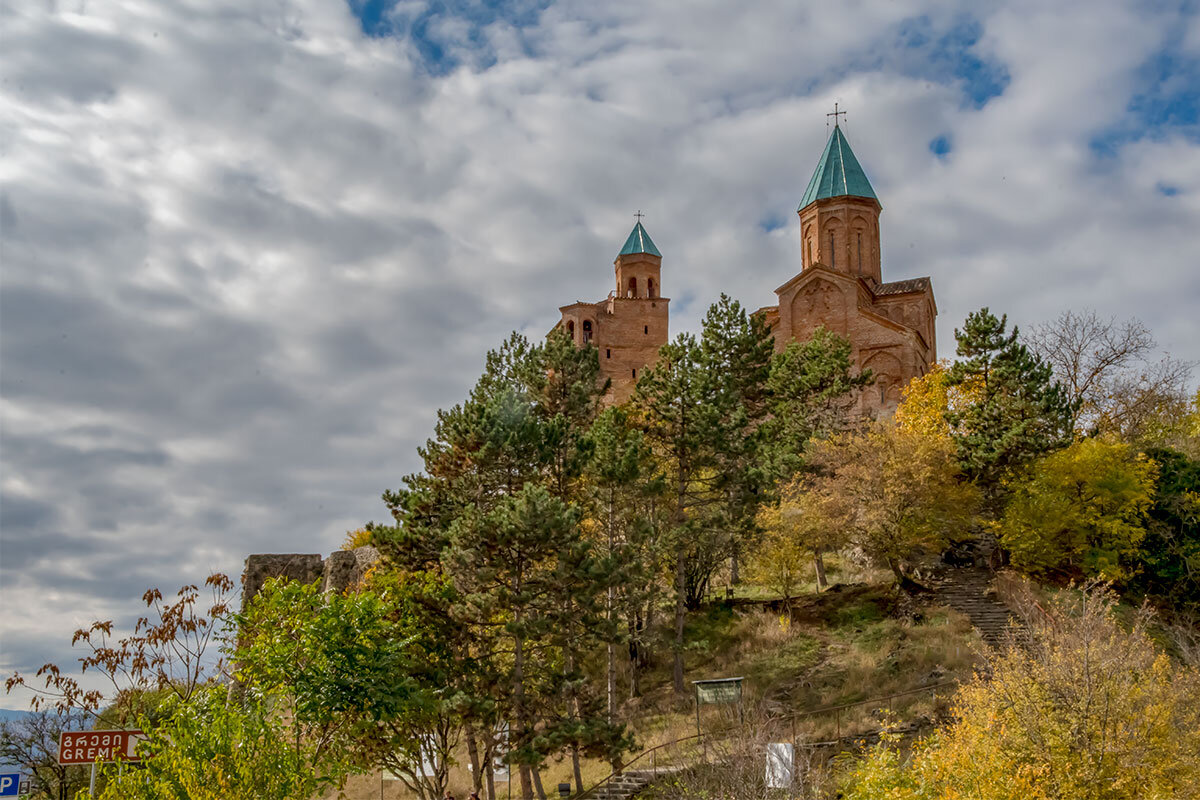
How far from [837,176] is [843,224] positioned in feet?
10.1

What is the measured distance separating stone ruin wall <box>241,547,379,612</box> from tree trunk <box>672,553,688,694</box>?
942 centimetres

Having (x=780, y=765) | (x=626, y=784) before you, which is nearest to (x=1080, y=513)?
(x=626, y=784)

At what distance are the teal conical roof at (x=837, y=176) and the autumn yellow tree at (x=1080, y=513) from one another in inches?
1105

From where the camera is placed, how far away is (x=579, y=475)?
26.7 metres

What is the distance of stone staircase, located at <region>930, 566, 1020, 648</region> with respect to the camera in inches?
1104

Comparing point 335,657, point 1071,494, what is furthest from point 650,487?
point 1071,494

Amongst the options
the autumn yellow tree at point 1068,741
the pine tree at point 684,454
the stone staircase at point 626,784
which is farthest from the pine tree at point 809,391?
the autumn yellow tree at point 1068,741

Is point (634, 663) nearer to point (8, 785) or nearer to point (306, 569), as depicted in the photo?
point (306, 569)

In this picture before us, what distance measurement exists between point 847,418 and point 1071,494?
1001 cm

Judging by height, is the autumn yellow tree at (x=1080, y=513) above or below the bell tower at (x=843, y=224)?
A: below

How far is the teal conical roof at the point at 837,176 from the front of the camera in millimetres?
57500

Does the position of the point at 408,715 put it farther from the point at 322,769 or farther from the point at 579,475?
the point at 579,475

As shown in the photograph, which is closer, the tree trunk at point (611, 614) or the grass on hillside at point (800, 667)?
the grass on hillside at point (800, 667)

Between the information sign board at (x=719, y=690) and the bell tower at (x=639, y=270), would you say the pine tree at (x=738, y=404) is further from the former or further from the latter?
the bell tower at (x=639, y=270)
